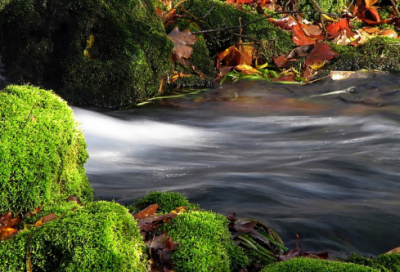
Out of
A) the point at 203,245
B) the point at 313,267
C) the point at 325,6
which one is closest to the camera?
the point at 313,267

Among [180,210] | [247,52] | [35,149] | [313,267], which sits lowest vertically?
[313,267]

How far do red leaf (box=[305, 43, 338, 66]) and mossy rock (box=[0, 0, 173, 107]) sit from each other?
2.90 metres

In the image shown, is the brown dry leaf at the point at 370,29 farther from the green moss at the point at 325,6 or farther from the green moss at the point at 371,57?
the green moss at the point at 371,57

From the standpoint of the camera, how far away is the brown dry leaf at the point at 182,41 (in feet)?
24.1

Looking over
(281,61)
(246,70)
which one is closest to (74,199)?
(246,70)

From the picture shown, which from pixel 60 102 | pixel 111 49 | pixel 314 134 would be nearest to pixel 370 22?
pixel 314 134

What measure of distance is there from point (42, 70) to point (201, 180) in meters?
3.52

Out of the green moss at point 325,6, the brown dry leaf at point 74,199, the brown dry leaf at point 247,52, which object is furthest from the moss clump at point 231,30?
the brown dry leaf at point 74,199

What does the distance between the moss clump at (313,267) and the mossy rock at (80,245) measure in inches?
23.5

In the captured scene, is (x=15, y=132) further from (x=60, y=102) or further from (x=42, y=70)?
(x=42, y=70)

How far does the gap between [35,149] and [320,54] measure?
6636 mm

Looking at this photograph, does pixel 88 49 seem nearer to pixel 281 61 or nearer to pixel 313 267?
pixel 281 61

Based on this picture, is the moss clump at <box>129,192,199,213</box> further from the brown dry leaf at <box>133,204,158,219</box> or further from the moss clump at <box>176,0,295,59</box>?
the moss clump at <box>176,0,295,59</box>

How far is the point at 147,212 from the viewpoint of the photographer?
242 cm
